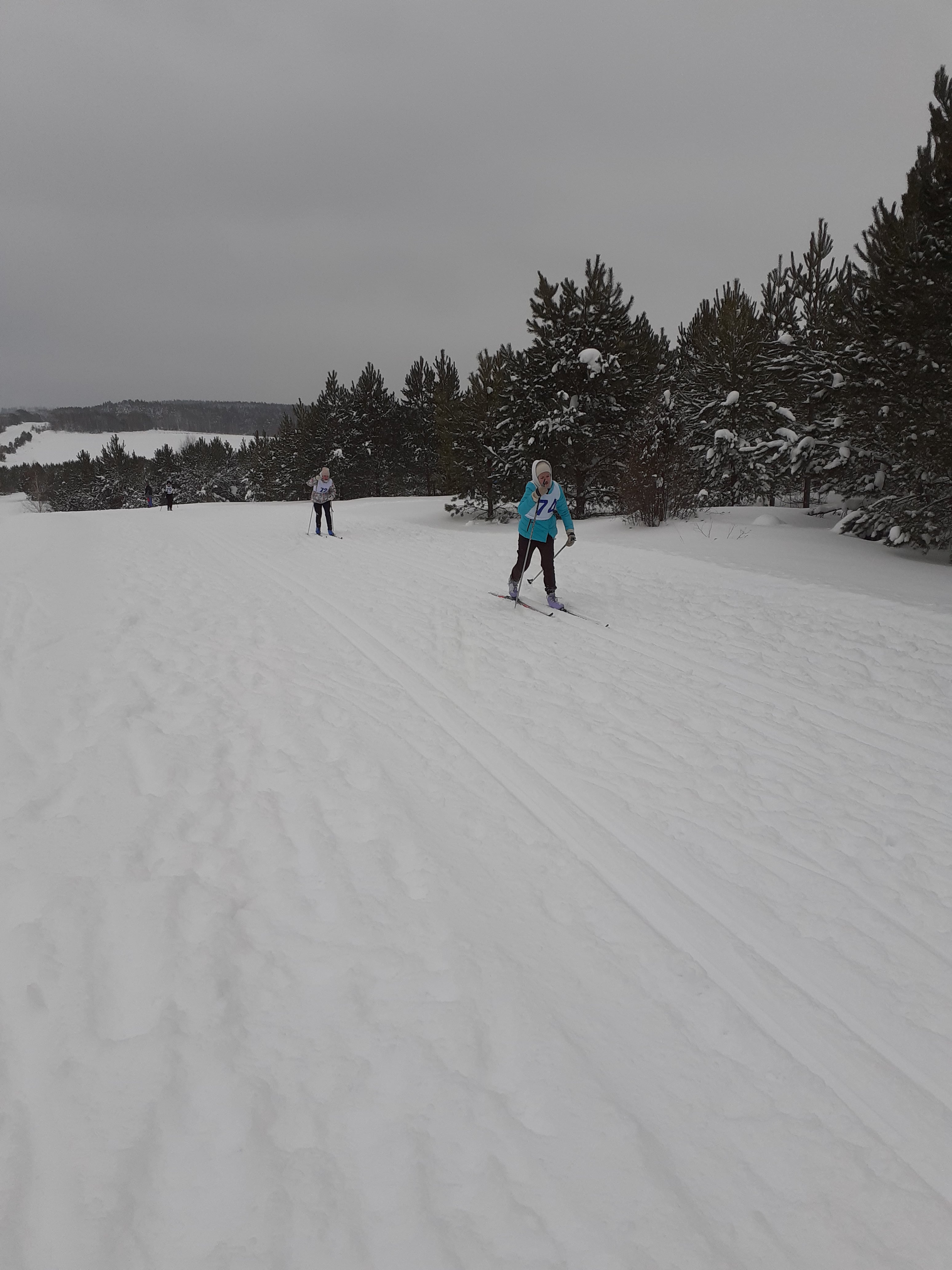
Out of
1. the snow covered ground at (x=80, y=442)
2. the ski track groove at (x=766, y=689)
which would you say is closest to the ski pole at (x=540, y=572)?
the ski track groove at (x=766, y=689)

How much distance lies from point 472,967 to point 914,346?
1402 centimetres

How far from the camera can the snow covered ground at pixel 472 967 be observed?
5.56ft

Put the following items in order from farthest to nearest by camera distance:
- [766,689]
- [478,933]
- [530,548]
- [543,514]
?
[530,548]
[543,514]
[766,689]
[478,933]

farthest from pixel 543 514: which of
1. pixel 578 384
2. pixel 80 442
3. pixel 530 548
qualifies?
pixel 80 442

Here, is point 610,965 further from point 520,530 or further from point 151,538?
point 151,538

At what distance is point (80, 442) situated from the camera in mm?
169625

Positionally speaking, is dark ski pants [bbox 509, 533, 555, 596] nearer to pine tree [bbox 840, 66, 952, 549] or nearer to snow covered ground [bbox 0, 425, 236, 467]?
pine tree [bbox 840, 66, 952, 549]

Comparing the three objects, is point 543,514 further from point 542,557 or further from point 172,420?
point 172,420

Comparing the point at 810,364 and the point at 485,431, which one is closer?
the point at 810,364

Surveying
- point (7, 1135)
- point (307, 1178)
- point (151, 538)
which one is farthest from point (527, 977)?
point (151, 538)

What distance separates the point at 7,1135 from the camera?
69.6 inches

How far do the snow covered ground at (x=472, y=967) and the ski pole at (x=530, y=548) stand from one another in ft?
9.31

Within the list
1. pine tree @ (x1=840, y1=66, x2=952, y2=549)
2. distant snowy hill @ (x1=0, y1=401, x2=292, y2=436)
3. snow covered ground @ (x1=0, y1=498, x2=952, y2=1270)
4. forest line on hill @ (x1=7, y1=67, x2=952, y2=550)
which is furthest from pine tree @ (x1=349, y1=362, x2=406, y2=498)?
distant snowy hill @ (x1=0, y1=401, x2=292, y2=436)

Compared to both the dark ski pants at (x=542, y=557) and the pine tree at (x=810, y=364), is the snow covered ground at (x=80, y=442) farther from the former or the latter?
the dark ski pants at (x=542, y=557)
